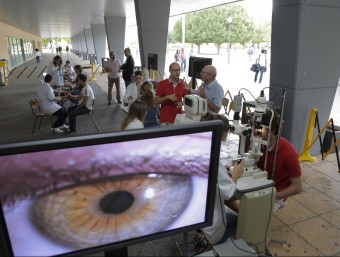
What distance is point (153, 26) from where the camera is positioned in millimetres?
9562

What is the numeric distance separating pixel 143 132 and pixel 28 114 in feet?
27.2

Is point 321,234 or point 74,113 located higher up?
point 74,113

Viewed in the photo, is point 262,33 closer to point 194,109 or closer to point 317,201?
point 317,201

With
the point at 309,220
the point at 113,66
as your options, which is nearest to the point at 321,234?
the point at 309,220

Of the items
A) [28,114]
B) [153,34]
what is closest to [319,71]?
[153,34]

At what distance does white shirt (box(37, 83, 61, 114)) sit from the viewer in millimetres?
6156

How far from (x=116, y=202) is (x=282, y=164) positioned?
1.92 metres

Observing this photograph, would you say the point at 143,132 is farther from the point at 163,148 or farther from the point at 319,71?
the point at 319,71

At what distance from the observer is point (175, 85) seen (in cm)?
463

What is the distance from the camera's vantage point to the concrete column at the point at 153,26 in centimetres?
920

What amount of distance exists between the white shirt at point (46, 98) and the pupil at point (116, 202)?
5.68 m

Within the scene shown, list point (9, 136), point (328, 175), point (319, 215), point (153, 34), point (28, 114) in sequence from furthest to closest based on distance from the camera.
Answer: point (153, 34) < point (28, 114) < point (9, 136) < point (328, 175) < point (319, 215)

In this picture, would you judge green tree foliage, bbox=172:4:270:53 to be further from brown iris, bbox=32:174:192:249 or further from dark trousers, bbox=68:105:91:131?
brown iris, bbox=32:174:192:249

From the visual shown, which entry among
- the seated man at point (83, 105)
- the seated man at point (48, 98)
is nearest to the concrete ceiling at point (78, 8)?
the seated man at point (83, 105)
